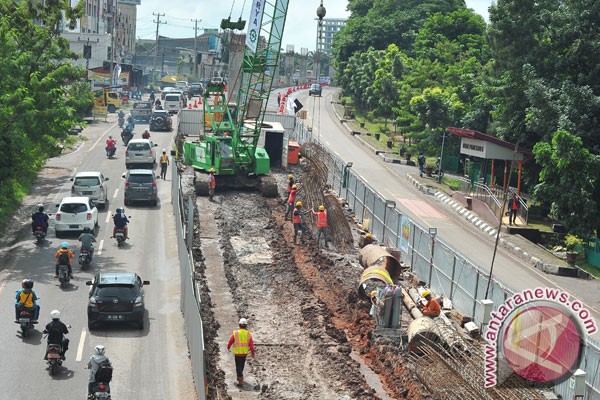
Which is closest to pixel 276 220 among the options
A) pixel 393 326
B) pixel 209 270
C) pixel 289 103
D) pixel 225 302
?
pixel 209 270

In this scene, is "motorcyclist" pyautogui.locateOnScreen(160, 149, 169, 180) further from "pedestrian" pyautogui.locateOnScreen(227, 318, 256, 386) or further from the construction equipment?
"pedestrian" pyautogui.locateOnScreen(227, 318, 256, 386)

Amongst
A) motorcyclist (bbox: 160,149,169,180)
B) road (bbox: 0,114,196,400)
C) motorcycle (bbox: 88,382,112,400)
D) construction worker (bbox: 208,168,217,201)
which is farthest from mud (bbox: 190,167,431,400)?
motorcyclist (bbox: 160,149,169,180)

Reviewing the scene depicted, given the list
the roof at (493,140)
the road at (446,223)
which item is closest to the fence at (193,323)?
the road at (446,223)

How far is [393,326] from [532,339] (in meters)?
5.58

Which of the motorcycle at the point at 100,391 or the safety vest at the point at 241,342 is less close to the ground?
the safety vest at the point at 241,342

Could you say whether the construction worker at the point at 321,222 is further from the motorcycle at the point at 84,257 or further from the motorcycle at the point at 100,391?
the motorcycle at the point at 100,391

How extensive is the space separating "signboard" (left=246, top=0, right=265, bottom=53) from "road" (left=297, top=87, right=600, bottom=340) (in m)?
11.8

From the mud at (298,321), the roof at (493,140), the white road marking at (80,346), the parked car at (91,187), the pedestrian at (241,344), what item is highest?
the roof at (493,140)

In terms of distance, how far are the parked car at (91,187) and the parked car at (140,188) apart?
51.4 inches

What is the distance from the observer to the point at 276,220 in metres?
41.7

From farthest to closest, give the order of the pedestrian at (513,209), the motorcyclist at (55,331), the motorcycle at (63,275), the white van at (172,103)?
the white van at (172,103) < the pedestrian at (513,209) < the motorcycle at (63,275) < the motorcyclist at (55,331)

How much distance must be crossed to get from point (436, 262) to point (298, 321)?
621 cm

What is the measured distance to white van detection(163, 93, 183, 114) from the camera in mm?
92562

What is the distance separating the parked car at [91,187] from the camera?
41594mm
